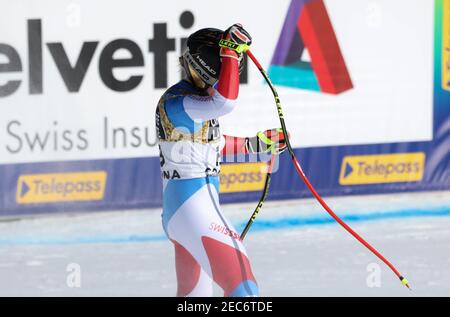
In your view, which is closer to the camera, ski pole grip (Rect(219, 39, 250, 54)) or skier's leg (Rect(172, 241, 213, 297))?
ski pole grip (Rect(219, 39, 250, 54))

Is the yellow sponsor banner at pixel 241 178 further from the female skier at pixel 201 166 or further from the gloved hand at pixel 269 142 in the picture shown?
the female skier at pixel 201 166

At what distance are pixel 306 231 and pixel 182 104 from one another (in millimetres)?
3691

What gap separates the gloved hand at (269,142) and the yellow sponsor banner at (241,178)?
3680mm

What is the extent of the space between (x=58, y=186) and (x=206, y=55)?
409 cm

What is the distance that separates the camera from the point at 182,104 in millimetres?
4305

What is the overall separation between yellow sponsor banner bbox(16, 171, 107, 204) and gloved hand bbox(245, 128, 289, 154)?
3.63 m

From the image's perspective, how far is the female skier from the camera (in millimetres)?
4203

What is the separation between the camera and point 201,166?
439 cm

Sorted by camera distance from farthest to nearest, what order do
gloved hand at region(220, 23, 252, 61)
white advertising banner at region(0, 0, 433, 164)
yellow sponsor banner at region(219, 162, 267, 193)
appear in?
1. yellow sponsor banner at region(219, 162, 267, 193)
2. white advertising banner at region(0, 0, 433, 164)
3. gloved hand at region(220, 23, 252, 61)

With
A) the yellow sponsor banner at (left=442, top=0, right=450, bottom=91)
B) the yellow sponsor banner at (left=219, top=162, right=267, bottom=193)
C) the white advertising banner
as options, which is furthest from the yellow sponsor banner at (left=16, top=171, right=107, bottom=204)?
the yellow sponsor banner at (left=442, top=0, right=450, bottom=91)

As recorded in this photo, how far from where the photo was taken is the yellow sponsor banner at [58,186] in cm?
809

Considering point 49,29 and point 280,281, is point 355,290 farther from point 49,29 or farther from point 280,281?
point 49,29

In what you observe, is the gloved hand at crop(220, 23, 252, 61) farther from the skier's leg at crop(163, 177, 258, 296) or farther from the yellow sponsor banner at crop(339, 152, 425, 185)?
the yellow sponsor banner at crop(339, 152, 425, 185)
